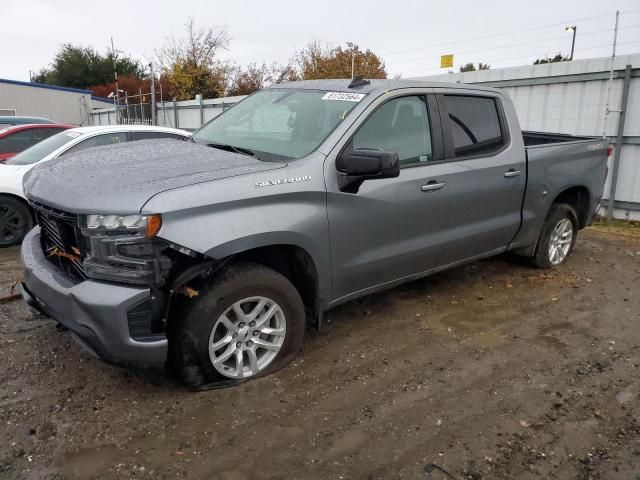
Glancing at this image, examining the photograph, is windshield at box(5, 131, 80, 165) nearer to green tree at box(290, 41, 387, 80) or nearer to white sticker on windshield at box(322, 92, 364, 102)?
white sticker on windshield at box(322, 92, 364, 102)

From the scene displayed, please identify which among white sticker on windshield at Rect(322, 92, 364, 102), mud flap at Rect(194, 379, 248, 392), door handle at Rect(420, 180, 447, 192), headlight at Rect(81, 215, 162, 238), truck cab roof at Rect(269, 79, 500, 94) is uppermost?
truck cab roof at Rect(269, 79, 500, 94)

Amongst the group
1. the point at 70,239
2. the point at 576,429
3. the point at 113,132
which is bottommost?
the point at 576,429

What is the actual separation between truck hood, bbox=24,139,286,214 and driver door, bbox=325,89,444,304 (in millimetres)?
581

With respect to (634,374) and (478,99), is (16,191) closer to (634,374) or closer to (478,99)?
(478,99)

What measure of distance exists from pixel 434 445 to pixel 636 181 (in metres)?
7.13

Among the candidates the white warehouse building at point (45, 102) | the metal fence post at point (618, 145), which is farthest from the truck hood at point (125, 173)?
the white warehouse building at point (45, 102)

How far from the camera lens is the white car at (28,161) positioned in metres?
6.32

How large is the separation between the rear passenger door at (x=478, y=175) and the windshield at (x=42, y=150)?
496 cm

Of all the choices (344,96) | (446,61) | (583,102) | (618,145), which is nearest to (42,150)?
(344,96)

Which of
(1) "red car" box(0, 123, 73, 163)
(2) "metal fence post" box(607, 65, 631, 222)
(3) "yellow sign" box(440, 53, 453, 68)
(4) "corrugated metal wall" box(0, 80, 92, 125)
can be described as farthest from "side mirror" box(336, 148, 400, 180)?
(4) "corrugated metal wall" box(0, 80, 92, 125)

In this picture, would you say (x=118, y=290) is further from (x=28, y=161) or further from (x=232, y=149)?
(x=28, y=161)

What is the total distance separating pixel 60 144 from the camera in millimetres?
6816

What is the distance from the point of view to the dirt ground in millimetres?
2646

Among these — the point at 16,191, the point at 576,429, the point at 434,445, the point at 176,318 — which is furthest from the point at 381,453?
the point at 16,191
